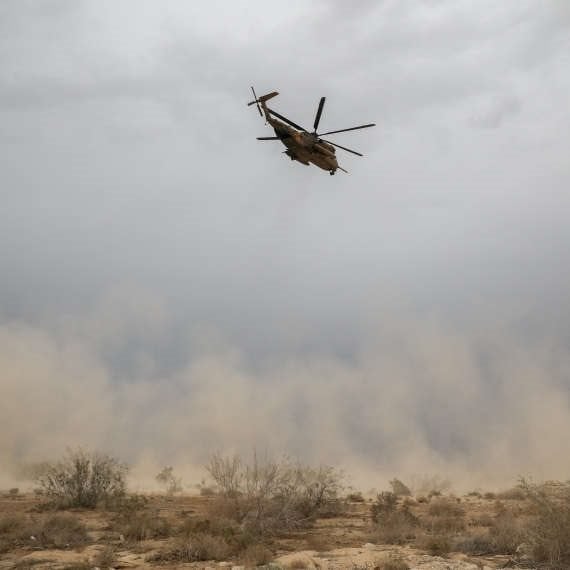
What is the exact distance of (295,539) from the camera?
18.1 m

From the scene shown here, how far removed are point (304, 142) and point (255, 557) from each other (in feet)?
52.8

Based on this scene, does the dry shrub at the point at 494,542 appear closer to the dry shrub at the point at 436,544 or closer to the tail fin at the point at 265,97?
the dry shrub at the point at 436,544

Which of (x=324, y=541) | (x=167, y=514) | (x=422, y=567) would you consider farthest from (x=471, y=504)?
(x=422, y=567)

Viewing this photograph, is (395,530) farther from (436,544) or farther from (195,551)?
(195,551)

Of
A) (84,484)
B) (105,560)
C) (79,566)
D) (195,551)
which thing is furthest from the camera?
(84,484)

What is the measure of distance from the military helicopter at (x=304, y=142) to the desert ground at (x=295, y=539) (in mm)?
13944

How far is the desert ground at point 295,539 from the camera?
540 inches

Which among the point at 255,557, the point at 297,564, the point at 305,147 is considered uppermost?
the point at 305,147

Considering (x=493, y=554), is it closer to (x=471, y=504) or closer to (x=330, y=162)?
(x=471, y=504)

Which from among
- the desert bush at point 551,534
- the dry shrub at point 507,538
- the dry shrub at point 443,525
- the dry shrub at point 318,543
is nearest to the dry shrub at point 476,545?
the dry shrub at point 507,538

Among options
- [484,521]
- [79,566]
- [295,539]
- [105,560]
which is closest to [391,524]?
[295,539]

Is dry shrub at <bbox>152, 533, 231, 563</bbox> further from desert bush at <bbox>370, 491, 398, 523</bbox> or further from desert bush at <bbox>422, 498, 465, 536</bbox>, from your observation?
desert bush at <bbox>370, 491, 398, 523</bbox>

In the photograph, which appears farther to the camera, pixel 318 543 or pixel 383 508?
pixel 383 508

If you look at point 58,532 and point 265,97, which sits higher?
point 265,97
